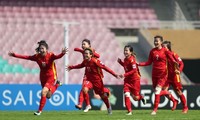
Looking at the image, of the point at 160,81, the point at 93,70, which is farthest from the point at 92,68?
the point at 160,81

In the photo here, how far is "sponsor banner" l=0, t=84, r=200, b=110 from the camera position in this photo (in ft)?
86.7

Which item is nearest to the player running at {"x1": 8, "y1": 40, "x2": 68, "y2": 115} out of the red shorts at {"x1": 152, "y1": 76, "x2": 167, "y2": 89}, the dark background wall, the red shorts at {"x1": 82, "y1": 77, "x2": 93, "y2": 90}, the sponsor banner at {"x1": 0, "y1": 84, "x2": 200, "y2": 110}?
the red shorts at {"x1": 82, "y1": 77, "x2": 93, "y2": 90}

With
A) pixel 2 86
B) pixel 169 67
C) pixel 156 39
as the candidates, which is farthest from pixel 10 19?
pixel 156 39

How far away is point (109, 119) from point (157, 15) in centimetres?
2302

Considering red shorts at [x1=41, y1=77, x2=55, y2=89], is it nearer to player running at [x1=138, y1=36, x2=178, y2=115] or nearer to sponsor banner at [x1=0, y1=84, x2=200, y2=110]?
player running at [x1=138, y1=36, x2=178, y2=115]

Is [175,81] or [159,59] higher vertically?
[159,59]

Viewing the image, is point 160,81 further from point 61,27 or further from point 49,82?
point 61,27

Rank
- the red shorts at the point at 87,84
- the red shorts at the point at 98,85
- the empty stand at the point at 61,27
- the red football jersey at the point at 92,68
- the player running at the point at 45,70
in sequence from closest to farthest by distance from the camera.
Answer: the player running at the point at 45,70 < the red football jersey at the point at 92,68 < the red shorts at the point at 87,84 < the red shorts at the point at 98,85 < the empty stand at the point at 61,27

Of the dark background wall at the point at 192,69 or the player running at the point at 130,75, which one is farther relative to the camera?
the dark background wall at the point at 192,69

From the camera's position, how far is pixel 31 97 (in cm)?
2669

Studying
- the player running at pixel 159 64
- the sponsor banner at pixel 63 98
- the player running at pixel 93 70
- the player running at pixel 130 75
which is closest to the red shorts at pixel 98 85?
the player running at pixel 93 70

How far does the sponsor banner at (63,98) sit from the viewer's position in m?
26.4

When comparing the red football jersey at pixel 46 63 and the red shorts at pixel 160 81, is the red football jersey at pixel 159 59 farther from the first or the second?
the red football jersey at pixel 46 63

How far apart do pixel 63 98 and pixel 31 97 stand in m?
1.05
